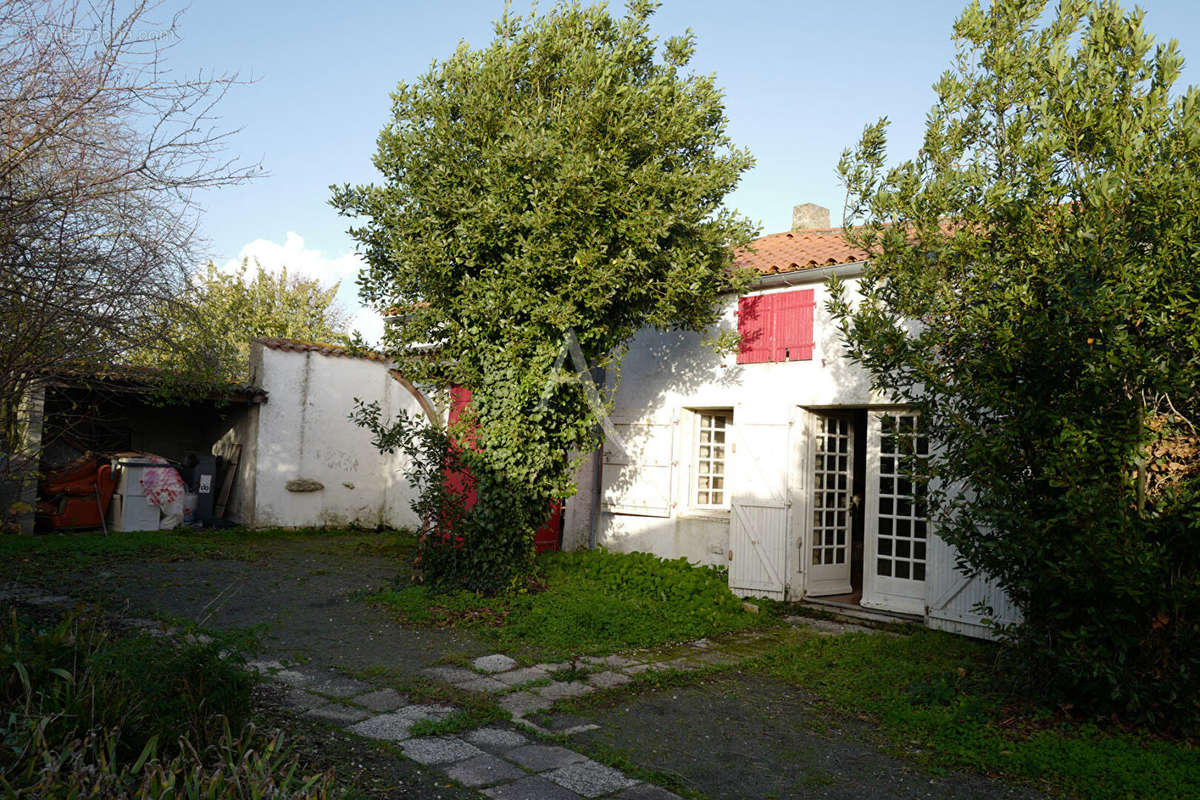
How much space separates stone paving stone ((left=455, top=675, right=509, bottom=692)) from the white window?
4696mm

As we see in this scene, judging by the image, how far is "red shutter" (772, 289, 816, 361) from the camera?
8688mm

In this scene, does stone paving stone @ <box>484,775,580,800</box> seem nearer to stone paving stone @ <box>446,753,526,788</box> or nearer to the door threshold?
stone paving stone @ <box>446,753,526,788</box>

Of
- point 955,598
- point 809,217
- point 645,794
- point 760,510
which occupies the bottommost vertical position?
point 645,794

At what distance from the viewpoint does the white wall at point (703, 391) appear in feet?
27.9

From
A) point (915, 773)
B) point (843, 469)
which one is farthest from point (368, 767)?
point (843, 469)

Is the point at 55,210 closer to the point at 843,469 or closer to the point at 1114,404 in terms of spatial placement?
the point at 1114,404

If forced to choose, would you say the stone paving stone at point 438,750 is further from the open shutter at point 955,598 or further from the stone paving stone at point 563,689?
the open shutter at point 955,598

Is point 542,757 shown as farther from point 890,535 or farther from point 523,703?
point 890,535

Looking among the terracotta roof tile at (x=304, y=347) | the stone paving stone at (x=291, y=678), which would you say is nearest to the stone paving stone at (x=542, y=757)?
the stone paving stone at (x=291, y=678)

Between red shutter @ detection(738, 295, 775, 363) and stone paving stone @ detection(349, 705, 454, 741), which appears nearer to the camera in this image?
stone paving stone @ detection(349, 705, 454, 741)

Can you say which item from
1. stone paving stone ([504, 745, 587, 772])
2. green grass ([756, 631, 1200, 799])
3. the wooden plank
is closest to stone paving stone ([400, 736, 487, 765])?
stone paving stone ([504, 745, 587, 772])

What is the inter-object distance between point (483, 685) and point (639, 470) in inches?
194

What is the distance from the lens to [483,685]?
558cm

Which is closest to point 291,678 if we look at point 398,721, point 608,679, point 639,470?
point 398,721
